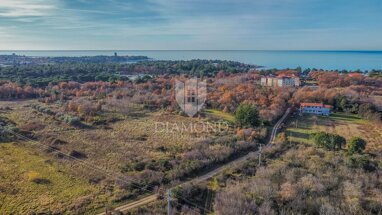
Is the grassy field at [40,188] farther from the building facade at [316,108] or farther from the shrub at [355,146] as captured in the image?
the building facade at [316,108]

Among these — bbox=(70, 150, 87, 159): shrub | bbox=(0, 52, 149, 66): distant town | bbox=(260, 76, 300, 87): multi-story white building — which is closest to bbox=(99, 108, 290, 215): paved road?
bbox=(70, 150, 87, 159): shrub

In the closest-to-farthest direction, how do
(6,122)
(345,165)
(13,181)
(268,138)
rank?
(13,181) → (345,165) → (268,138) → (6,122)

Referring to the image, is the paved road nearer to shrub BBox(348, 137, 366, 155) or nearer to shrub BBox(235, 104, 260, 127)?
shrub BBox(235, 104, 260, 127)

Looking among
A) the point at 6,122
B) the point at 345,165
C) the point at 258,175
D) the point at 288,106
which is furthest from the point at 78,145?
the point at 288,106

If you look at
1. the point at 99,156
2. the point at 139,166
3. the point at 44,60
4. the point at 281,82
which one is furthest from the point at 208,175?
the point at 44,60

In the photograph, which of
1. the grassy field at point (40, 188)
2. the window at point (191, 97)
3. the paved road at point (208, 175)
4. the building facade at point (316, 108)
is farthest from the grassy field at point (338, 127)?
the grassy field at point (40, 188)

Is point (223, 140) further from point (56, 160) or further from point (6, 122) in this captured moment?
point (6, 122)
